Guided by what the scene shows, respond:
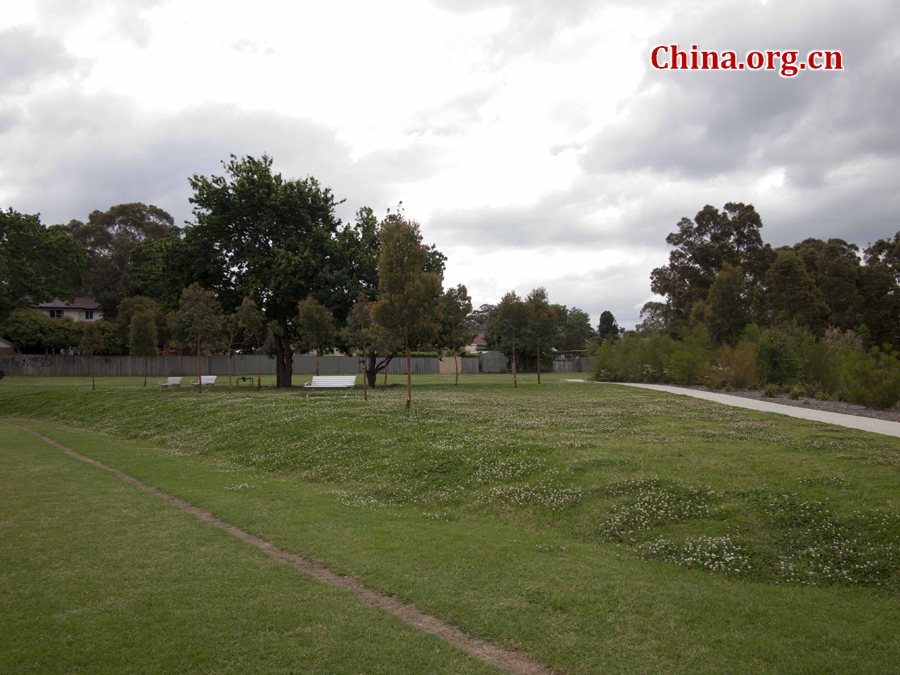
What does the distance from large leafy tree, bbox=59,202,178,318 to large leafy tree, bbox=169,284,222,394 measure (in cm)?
4985

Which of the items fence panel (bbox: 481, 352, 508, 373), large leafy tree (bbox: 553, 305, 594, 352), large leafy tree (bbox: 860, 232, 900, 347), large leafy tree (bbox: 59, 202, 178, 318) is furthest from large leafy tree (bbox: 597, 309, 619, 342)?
large leafy tree (bbox: 59, 202, 178, 318)

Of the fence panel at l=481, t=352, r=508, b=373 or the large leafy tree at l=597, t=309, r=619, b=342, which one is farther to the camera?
the large leafy tree at l=597, t=309, r=619, b=342

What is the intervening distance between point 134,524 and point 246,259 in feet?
86.1

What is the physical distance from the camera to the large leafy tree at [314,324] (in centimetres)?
2803

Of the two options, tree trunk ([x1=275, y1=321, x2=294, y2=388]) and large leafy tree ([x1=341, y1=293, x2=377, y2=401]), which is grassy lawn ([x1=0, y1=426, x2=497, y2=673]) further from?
tree trunk ([x1=275, y1=321, x2=294, y2=388])

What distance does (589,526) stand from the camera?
769cm

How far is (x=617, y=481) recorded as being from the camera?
877 cm

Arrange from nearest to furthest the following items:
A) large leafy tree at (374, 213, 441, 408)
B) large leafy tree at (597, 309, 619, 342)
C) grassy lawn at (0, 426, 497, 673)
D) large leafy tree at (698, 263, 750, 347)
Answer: grassy lawn at (0, 426, 497, 673), large leafy tree at (374, 213, 441, 408), large leafy tree at (698, 263, 750, 347), large leafy tree at (597, 309, 619, 342)

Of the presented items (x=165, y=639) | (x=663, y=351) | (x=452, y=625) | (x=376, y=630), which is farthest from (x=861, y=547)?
(x=663, y=351)

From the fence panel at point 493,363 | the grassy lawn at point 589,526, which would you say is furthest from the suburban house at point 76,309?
the grassy lawn at point 589,526

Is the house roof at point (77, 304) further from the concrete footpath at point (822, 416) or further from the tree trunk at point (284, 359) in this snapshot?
the concrete footpath at point (822, 416)

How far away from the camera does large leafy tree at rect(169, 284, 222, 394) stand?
27.4 m

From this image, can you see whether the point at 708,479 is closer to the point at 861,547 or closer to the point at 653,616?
the point at 861,547

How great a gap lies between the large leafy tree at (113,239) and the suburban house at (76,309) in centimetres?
247
